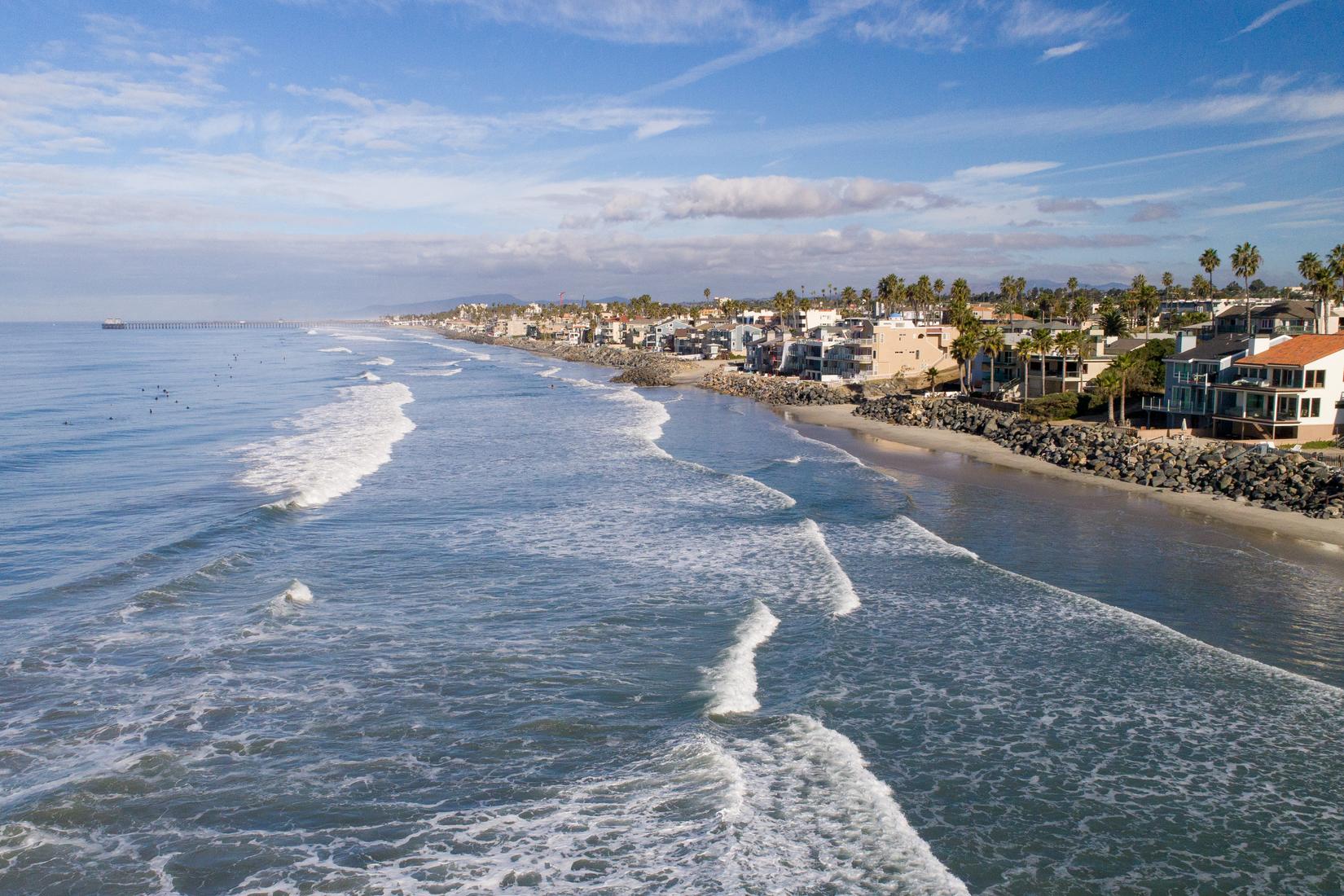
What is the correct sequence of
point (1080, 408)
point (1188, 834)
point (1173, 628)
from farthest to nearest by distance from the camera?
point (1080, 408) → point (1173, 628) → point (1188, 834)

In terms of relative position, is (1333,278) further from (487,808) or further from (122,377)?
(122,377)

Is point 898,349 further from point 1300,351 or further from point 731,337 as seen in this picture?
point 1300,351

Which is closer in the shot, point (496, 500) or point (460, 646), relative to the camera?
point (460, 646)

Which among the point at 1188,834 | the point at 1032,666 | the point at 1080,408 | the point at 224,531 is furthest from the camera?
the point at 1080,408

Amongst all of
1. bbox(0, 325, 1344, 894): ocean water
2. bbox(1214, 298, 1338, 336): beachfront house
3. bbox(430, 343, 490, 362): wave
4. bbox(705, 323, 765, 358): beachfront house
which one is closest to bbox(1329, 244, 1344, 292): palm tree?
bbox(1214, 298, 1338, 336): beachfront house

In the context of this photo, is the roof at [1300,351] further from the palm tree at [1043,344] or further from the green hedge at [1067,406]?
the palm tree at [1043,344]

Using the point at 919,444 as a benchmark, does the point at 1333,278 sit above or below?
above

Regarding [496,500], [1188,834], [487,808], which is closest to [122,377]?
[496,500]

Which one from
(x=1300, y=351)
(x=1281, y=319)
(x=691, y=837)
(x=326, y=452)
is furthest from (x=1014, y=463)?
(x=691, y=837)

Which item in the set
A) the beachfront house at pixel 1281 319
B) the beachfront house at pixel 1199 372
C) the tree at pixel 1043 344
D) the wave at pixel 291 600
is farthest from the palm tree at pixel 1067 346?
the wave at pixel 291 600
